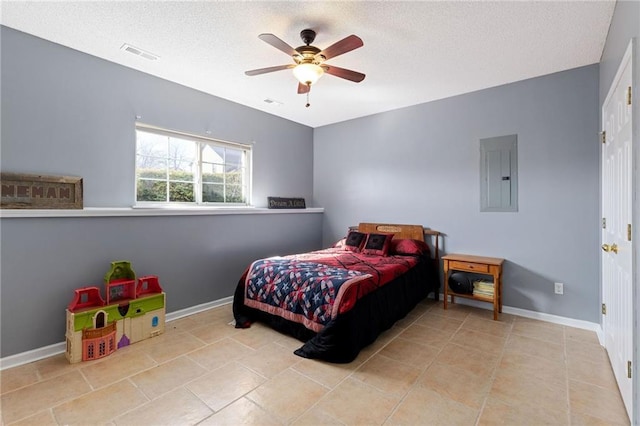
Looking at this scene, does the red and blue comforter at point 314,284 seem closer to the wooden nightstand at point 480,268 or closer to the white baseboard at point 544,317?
the wooden nightstand at point 480,268

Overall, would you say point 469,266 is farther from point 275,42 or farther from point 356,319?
point 275,42

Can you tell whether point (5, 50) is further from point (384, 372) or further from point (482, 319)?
point (482, 319)

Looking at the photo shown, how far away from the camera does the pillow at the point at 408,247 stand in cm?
385

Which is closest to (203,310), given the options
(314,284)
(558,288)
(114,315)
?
(114,315)

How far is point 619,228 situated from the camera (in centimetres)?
200

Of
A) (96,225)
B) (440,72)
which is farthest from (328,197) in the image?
(96,225)

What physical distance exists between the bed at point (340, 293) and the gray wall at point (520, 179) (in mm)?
623

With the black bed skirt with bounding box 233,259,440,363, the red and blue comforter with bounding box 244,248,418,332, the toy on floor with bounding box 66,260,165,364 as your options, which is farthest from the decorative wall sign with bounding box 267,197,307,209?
the toy on floor with bounding box 66,260,165,364

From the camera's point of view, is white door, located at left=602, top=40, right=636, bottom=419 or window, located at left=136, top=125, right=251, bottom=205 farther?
window, located at left=136, top=125, right=251, bottom=205

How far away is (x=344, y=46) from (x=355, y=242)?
262 centimetres

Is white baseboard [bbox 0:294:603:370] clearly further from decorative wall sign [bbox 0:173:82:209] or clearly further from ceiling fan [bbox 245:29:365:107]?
ceiling fan [bbox 245:29:365:107]

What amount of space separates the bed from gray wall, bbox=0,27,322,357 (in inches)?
32.2

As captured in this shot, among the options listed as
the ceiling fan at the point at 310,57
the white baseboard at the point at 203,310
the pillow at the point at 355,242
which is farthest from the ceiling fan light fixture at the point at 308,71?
the white baseboard at the point at 203,310

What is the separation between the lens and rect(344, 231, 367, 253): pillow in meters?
4.16
